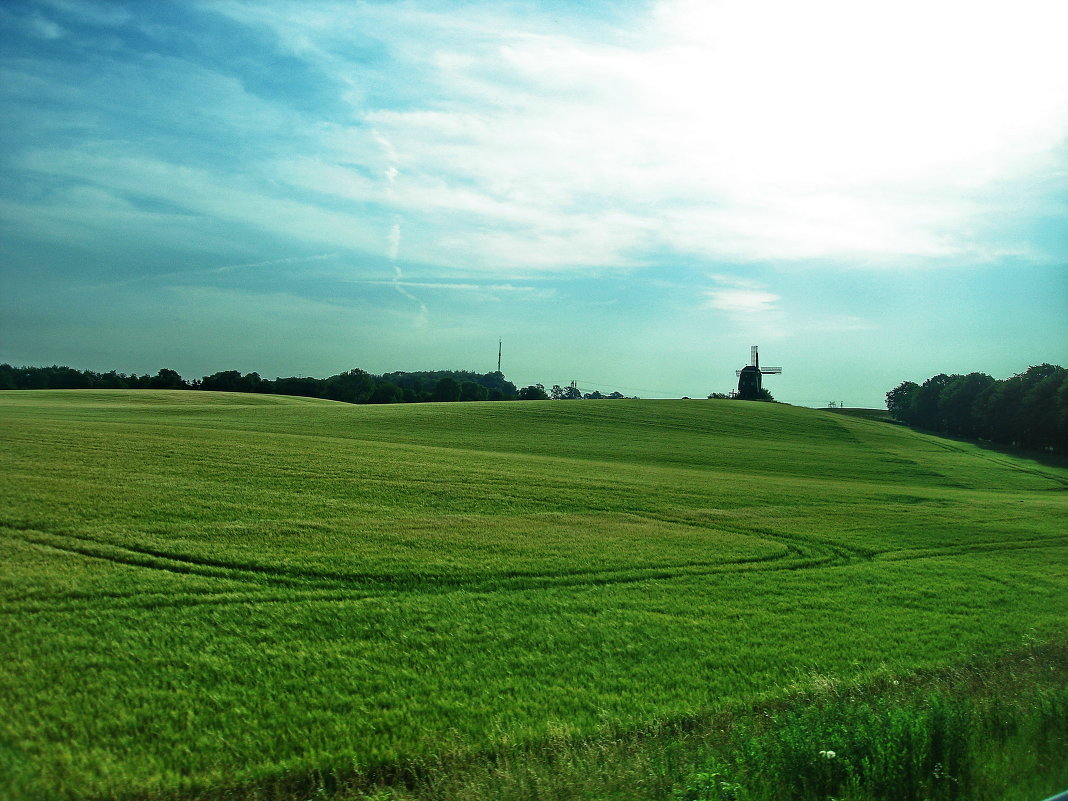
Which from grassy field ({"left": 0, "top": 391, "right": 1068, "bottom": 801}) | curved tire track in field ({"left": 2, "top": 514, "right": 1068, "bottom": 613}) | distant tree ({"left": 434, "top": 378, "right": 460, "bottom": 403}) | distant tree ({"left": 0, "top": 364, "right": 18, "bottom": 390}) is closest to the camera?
grassy field ({"left": 0, "top": 391, "right": 1068, "bottom": 801})

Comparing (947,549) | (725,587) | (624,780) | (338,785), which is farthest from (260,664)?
(947,549)

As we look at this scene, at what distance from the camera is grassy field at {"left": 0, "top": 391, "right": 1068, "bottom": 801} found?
20.2ft

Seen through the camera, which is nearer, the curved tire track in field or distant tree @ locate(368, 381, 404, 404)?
the curved tire track in field

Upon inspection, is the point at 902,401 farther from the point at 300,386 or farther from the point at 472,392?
the point at 300,386

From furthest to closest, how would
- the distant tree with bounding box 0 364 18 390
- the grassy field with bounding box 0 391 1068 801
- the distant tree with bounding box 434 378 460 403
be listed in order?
the distant tree with bounding box 434 378 460 403 < the distant tree with bounding box 0 364 18 390 < the grassy field with bounding box 0 391 1068 801

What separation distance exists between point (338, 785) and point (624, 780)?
2.46 metres

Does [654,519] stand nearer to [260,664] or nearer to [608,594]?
[608,594]

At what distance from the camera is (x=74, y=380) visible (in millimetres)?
85562

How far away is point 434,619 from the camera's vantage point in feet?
31.6

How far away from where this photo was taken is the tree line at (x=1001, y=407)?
6925 cm

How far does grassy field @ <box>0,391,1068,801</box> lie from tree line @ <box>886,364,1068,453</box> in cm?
5829

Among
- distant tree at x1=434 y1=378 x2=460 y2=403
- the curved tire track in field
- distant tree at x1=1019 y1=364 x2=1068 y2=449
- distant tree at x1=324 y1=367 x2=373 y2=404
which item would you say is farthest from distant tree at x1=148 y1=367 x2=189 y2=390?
distant tree at x1=1019 y1=364 x2=1068 y2=449

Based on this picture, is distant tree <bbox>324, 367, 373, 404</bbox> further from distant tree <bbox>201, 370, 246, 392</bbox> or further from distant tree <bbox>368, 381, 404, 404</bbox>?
distant tree <bbox>201, 370, 246, 392</bbox>

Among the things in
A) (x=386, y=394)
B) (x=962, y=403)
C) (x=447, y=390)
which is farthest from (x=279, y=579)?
(x=962, y=403)
